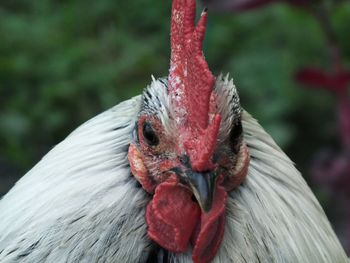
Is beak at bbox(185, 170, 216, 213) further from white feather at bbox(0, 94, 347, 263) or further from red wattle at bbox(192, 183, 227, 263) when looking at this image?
white feather at bbox(0, 94, 347, 263)

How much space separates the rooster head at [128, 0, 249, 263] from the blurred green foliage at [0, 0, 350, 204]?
7.61 ft

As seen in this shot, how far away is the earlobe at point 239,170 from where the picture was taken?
2.29 metres

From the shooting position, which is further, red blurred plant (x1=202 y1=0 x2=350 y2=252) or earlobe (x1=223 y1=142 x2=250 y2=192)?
red blurred plant (x1=202 y1=0 x2=350 y2=252)

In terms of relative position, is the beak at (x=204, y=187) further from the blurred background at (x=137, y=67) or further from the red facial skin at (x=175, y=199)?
the blurred background at (x=137, y=67)

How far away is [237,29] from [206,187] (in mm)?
3400

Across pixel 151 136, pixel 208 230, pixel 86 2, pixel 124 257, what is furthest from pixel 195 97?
pixel 86 2

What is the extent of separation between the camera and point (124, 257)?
89.7 inches

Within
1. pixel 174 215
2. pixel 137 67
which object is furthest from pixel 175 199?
pixel 137 67

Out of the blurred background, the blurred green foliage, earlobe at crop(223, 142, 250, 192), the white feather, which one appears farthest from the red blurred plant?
earlobe at crop(223, 142, 250, 192)

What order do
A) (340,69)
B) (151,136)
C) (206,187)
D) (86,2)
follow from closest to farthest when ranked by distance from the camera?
(206,187) < (151,136) < (340,69) < (86,2)

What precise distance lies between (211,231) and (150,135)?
1.08ft

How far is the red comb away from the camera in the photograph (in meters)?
2.12

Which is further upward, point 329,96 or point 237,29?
point 237,29

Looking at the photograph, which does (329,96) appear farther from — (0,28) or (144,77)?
(0,28)
